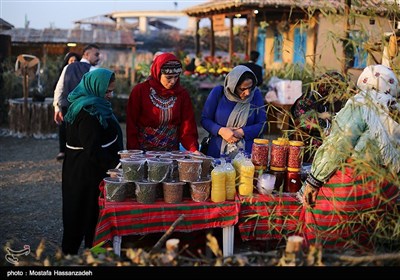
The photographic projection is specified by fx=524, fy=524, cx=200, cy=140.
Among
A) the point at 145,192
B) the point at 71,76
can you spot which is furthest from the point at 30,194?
the point at 145,192

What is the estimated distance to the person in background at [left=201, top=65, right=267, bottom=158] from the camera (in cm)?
406

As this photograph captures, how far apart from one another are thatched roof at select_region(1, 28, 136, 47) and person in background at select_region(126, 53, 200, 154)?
17.1 metres

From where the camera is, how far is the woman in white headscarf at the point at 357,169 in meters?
2.65

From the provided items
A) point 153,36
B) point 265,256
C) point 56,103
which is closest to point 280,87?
point 56,103

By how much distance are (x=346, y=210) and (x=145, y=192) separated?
1.17 m

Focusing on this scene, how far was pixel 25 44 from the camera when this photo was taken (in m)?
21.0

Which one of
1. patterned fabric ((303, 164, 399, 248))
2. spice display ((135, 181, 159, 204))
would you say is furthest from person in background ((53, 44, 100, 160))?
patterned fabric ((303, 164, 399, 248))

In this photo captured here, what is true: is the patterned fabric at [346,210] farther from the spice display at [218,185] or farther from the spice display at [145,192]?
the spice display at [145,192]

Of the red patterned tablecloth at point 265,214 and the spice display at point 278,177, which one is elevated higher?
the spice display at point 278,177

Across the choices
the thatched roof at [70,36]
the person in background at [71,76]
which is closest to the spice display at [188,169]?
the person in background at [71,76]

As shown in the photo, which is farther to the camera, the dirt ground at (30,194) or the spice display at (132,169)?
the dirt ground at (30,194)

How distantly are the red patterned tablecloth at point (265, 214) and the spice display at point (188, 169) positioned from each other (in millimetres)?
330

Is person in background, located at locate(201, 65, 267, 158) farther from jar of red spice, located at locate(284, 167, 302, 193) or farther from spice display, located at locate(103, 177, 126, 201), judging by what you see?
spice display, located at locate(103, 177, 126, 201)
